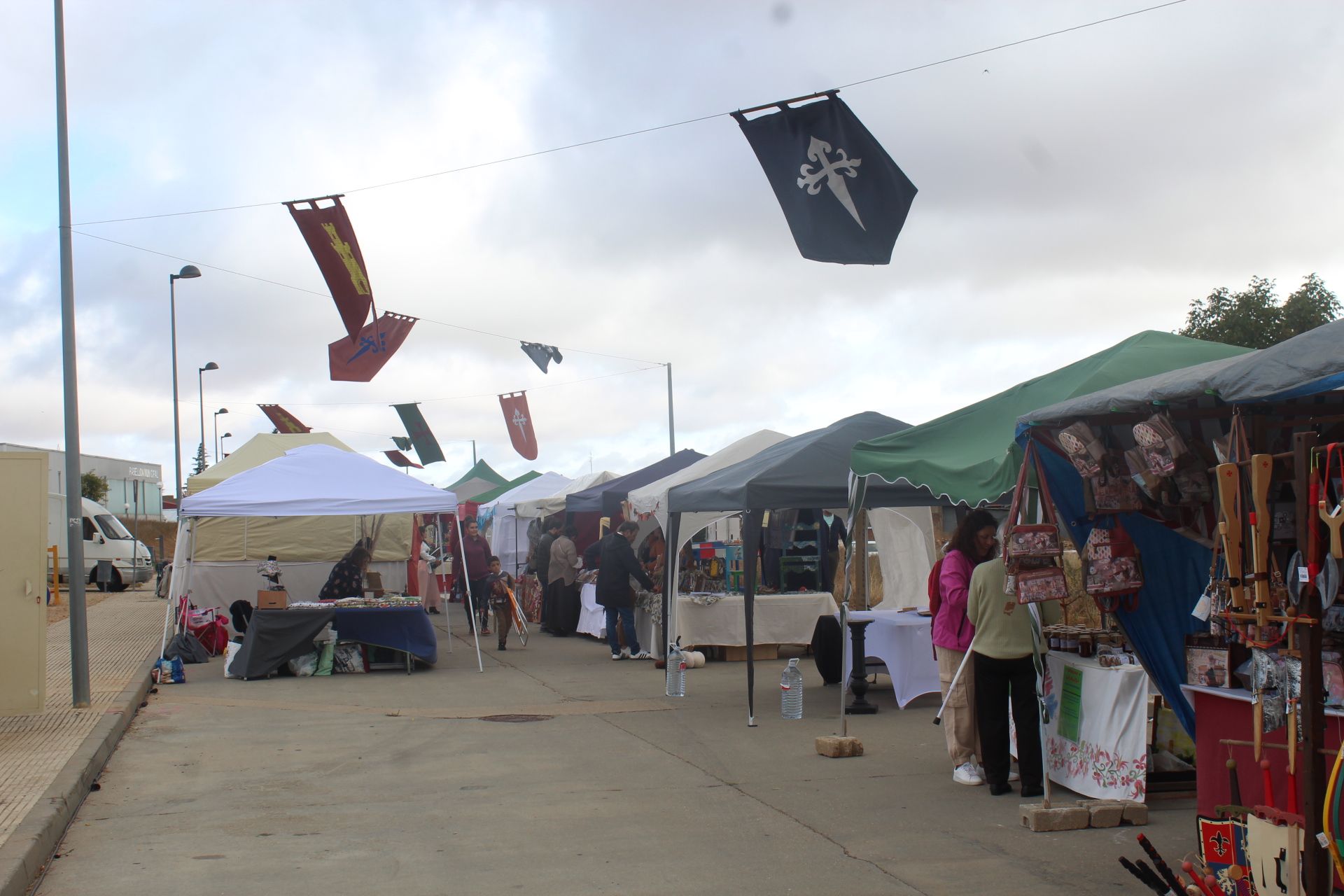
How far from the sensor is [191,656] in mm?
16938

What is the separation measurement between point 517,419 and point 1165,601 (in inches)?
897

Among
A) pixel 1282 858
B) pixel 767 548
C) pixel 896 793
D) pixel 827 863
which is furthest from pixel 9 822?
pixel 767 548

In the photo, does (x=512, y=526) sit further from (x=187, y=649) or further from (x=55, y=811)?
(x=55, y=811)

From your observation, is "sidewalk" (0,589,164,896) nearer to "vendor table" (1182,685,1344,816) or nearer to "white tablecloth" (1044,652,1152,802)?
"white tablecloth" (1044,652,1152,802)

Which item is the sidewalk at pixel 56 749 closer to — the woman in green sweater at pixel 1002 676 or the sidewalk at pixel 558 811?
the sidewalk at pixel 558 811

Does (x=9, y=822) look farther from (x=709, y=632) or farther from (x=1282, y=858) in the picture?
(x=709, y=632)

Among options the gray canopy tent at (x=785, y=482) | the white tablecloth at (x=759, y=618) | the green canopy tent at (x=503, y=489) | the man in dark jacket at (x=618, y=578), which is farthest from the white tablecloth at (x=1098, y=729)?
the green canopy tent at (x=503, y=489)

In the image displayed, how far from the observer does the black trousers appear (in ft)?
24.7

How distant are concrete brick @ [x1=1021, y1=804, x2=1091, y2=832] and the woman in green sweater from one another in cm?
80

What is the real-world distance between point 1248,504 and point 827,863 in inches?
108

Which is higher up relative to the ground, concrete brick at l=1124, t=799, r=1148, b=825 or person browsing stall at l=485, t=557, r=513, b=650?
person browsing stall at l=485, t=557, r=513, b=650

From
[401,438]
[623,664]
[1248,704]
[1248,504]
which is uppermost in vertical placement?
[401,438]

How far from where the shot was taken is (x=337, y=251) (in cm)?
1216

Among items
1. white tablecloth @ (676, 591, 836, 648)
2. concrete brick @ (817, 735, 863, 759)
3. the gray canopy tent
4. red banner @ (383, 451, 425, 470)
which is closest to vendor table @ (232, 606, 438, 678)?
white tablecloth @ (676, 591, 836, 648)
